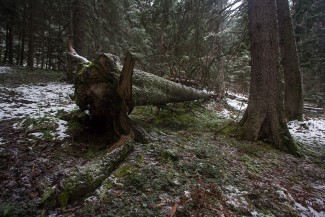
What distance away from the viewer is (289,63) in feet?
30.3

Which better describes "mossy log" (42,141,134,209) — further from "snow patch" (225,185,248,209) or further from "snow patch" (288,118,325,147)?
"snow patch" (288,118,325,147)

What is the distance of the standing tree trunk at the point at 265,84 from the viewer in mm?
5523

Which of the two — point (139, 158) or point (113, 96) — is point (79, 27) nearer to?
point (113, 96)

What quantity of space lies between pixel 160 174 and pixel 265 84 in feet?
12.7

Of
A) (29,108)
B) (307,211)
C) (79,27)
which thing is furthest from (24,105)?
(79,27)

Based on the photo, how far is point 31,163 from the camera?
10.3ft

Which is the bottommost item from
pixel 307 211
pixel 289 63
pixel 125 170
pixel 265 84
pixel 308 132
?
pixel 307 211

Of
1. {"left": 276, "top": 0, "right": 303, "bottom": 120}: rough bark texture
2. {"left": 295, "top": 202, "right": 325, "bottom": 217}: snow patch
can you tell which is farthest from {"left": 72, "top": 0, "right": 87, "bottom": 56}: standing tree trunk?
{"left": 295, "top": 202, "right": 325, "bottom": 217}: snow patch

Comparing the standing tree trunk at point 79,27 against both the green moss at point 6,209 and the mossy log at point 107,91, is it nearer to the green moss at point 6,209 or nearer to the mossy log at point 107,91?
the mossy log at point 107,91

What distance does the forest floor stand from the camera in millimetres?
2562

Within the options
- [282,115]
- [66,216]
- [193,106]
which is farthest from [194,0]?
[66,216]

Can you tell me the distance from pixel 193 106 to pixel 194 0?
405 centimetres

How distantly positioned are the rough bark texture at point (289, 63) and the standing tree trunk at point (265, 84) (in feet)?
13.9

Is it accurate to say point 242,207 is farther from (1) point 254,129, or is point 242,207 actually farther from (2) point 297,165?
(1) point 254,129
